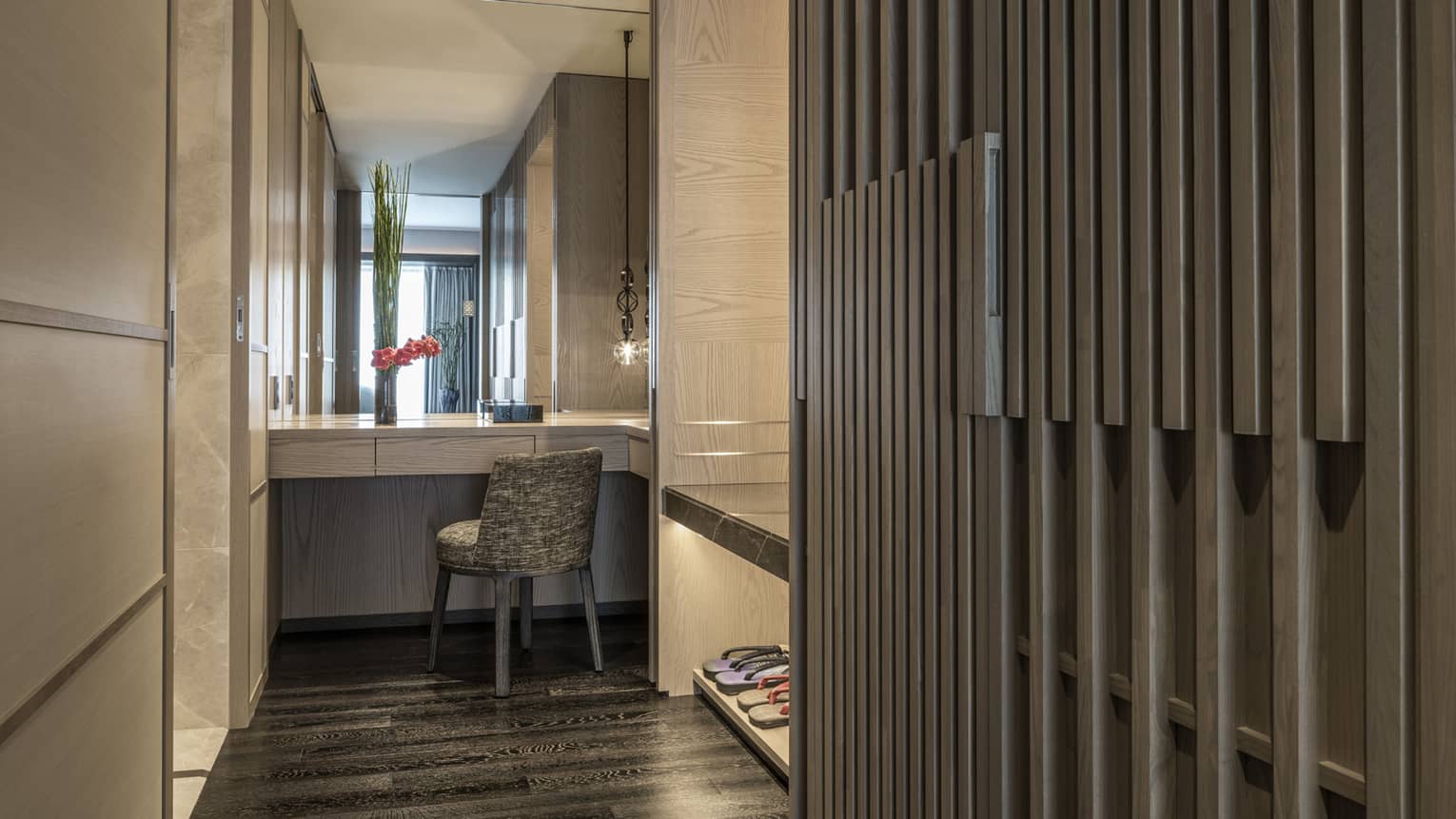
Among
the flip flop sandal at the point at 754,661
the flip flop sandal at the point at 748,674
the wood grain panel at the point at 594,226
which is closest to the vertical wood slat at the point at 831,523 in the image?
the flip flop sandal at the point at 748,674

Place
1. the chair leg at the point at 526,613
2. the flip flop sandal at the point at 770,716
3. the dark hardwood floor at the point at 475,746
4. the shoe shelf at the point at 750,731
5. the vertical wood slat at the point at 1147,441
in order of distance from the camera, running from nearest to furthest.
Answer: the vertical wood slat at the point at 1147,441, the dark hardwood floor at the point at 475,746, the shoe shelf at the point at 750,731, the flip flop sandal at the point at 770,716, the chair leg at the point at 526,613

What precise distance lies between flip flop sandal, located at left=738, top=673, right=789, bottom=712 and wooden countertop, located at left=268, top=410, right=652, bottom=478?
805 millimetres

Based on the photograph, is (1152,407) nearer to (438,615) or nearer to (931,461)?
(931,461)

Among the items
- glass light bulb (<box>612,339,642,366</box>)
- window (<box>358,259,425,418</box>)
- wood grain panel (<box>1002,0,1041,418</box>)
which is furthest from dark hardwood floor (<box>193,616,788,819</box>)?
window (<box>358,259,425,418</box>)

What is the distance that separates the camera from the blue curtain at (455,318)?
10.5 meters

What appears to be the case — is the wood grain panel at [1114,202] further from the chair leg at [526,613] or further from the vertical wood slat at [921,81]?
the chair leg at [526,613]

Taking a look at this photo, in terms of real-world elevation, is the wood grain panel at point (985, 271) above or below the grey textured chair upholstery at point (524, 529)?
above

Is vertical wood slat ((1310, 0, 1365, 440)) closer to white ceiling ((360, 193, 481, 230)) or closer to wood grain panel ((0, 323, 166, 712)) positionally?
wood grain panel ((0, 323, 166, 712))

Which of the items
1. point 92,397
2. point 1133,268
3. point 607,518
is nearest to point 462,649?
point 607,518

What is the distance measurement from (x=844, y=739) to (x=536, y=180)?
5462 millimetres

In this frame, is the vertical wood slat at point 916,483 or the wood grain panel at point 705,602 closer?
the vertical wood slat at point 916,483

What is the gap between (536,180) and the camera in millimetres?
6465

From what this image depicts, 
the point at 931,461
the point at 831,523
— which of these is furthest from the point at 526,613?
the point at 931,461

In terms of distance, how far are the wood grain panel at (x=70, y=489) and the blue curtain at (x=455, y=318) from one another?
9008mm
